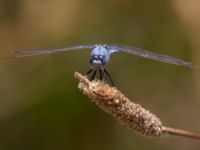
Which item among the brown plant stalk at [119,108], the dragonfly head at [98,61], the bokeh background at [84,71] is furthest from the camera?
the bokeh background at [84,71]

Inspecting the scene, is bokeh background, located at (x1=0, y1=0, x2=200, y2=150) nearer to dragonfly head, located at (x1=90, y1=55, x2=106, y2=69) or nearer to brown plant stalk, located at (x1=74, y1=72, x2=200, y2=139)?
dragonfly head, located at (x1=90, y1=55, x2=106, y2=69)

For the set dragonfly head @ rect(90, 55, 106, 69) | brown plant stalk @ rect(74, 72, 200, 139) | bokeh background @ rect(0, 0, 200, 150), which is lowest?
brown plant stalk @ rect(74, 72, 200, 139)

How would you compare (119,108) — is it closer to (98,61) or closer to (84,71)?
(98,61)

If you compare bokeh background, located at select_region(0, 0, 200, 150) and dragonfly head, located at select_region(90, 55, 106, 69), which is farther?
→ bokeh background, located at select_region(0, 0, 200, 150)

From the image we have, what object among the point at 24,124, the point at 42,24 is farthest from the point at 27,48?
the point at 24,124

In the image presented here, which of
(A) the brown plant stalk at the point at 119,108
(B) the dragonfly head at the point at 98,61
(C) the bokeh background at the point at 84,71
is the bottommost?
(A) the brown plant stalk at the point at 119,108

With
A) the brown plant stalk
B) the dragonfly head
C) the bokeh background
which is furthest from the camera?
the bokeh background

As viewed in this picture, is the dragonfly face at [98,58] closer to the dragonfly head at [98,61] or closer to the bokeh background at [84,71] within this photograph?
the dragonfly head at [98,61]

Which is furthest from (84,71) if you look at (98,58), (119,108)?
(119,108)

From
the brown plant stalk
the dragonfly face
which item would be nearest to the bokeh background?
the dragonfly face

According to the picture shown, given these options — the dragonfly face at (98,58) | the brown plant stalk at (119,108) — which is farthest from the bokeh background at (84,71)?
the brown plant stalk at (119,108)
